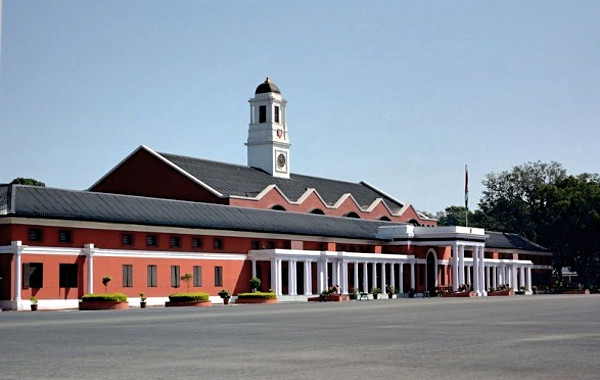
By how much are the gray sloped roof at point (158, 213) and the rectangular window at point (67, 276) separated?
10.8 ft

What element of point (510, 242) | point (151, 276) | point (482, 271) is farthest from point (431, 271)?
point (151, 276)

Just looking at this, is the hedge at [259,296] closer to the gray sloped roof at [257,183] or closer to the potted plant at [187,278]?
the potted plant at [187,278]

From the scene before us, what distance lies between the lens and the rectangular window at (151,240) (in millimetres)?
75475

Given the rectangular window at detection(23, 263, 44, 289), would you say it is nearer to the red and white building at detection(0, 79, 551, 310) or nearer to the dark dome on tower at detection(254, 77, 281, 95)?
the red and white building at detection(0, 79, 551, 310)

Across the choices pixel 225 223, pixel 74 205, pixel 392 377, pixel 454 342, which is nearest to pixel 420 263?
pixel 225 223

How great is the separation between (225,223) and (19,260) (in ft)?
75.1

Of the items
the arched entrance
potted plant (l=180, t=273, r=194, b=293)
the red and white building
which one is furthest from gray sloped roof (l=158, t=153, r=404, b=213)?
potted plant (l=180, t=273, r=194, b=293)

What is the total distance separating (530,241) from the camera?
5527 inches

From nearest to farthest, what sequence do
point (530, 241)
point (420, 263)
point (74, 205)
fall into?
point (74, 205), point (420, 263), point (530, 241)

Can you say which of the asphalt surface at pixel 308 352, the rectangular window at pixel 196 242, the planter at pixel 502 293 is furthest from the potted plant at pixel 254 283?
the asphalt surface at pixel 308 352

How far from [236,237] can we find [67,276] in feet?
66.0

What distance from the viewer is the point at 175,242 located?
7831cm

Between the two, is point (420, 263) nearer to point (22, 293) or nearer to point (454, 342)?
point (22, 293)

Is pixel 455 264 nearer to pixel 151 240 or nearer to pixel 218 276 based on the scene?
pixel 218 276
